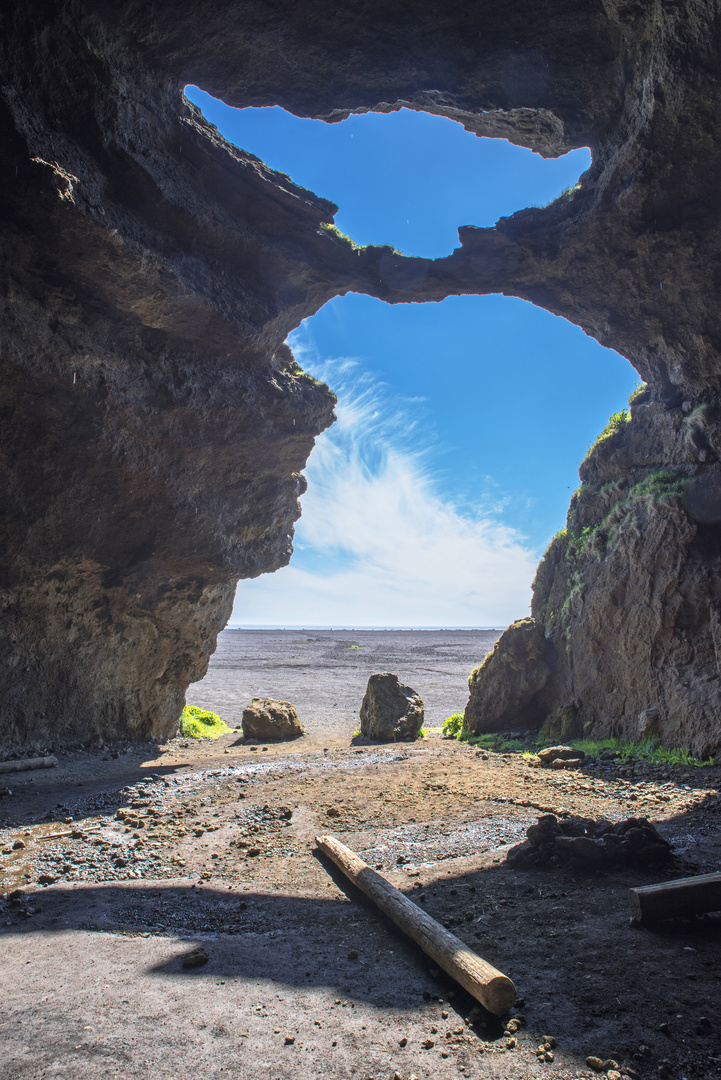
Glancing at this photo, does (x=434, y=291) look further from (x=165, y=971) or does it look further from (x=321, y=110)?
(x=165, y=971)

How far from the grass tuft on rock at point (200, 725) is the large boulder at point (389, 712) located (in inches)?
220

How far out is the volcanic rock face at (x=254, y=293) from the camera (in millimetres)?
10250

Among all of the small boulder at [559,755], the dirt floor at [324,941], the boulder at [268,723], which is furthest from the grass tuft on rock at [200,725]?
the small boulder at [559,755]

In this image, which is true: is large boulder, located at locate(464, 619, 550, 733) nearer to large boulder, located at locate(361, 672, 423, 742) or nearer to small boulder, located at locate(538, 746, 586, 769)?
large boulder, located at locate(361, 672, 423, 742)

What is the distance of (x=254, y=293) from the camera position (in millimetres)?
13703

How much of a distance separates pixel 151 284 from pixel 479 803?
12.0 meters

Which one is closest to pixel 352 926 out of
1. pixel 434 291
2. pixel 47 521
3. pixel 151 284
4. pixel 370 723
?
pixel 47 521

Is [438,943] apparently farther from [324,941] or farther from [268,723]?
[268,723]

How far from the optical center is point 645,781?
10.6 meters

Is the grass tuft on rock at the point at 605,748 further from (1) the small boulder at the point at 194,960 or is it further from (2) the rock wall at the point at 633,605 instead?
(1) the small boulder at the point at 194,960

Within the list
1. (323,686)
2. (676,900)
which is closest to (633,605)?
(676,900)

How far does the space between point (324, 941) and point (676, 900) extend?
329cm

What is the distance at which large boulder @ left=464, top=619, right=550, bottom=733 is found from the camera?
1681cm

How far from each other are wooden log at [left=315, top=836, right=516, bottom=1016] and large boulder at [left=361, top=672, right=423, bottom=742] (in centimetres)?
1160
